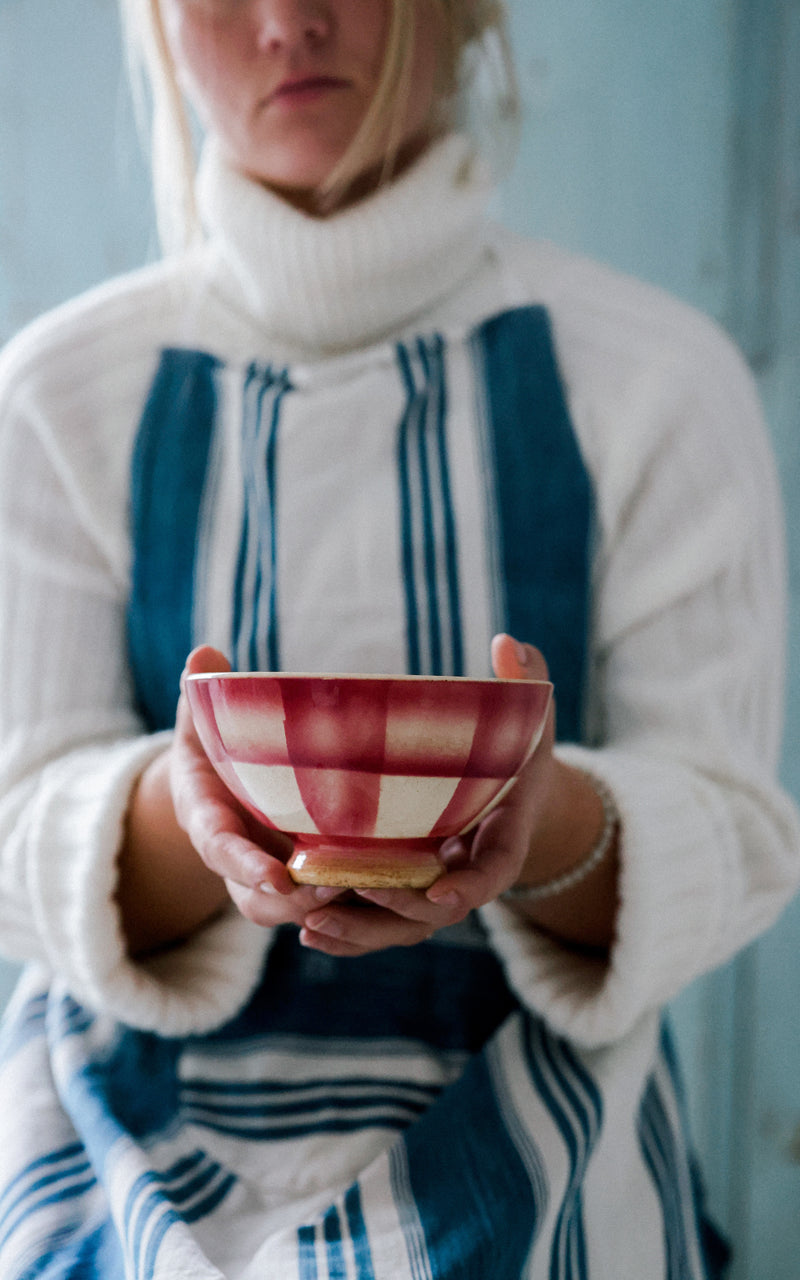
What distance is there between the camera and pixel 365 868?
31 cm

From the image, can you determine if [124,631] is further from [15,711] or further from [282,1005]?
[282,1005]

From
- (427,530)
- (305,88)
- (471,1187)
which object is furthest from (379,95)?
(471,1187)

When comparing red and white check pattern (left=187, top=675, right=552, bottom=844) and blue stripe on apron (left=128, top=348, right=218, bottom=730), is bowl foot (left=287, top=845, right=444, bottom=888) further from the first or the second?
blue stripe on apron (left=128, top=348, right=218, bottom=730)

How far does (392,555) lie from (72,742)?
0.22 metres

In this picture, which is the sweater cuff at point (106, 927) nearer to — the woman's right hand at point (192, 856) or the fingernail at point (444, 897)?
the woman's right hand at point (192, 856)

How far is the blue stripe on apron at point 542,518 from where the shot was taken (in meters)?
0.57

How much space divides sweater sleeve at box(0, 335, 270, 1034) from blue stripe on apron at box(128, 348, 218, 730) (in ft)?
0.06

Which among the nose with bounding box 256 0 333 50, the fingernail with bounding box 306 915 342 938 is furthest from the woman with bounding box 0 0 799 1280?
the fingernail with bounding box 306 915 342 938

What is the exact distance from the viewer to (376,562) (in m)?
0.57

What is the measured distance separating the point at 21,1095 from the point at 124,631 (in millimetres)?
274

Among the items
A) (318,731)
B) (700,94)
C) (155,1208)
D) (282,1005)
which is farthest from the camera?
(700,94)

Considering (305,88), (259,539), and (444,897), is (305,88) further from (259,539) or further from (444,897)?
(444,897)

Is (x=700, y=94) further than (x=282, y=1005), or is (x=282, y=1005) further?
(x=700, y=94)

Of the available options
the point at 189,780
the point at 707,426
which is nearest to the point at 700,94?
the point at 707,426
